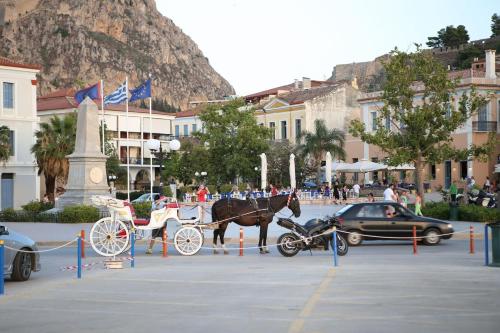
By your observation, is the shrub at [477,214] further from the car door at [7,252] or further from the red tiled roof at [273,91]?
the red tiled roof at [273,91]

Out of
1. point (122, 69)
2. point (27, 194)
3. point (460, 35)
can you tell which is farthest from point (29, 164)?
point (122, 69)

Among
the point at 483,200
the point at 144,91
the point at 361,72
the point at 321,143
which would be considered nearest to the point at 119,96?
the point at 144,91

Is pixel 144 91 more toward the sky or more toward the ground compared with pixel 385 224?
more toward the sky

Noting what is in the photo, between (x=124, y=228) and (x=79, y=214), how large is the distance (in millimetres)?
13061

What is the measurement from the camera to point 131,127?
113 m

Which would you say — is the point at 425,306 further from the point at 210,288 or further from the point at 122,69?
the point at 122,69

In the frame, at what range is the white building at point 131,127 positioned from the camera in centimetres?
10594

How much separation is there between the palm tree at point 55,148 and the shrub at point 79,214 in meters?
13.9

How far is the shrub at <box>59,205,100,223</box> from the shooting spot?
3441 centimetres

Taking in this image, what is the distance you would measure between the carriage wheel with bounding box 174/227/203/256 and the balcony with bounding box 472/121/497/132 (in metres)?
48.5

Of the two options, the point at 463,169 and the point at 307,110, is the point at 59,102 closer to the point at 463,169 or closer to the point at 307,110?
the point at 307,110

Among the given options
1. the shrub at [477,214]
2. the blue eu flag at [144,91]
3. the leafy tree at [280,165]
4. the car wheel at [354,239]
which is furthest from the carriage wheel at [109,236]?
the leafy tree at [280,165]

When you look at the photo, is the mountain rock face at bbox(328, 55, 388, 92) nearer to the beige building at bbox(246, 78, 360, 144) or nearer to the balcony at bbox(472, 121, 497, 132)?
the beige building at bbox(246, 78, 360, 144)

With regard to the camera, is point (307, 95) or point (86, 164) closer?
point (86, 164)
